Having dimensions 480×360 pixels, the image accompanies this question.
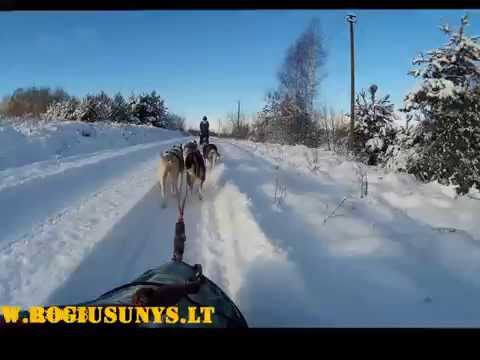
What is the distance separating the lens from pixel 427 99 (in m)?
4.80

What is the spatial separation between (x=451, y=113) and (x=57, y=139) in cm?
912

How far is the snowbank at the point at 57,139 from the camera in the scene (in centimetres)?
750

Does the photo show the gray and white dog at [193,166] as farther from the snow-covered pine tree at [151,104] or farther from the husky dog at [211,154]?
the snow-covered pine tree at [151,104]

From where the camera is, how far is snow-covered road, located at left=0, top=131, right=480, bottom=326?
189 cm

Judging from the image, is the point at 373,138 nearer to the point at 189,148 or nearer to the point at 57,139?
the point at 189,148

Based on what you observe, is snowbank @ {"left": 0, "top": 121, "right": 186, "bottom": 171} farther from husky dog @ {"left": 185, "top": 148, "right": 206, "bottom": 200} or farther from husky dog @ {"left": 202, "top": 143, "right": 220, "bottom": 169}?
husky dog @ {"left": 185, "top": 148, "right": 206, "bottom": 200}

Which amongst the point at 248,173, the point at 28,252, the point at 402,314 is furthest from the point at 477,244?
the point at 248,173

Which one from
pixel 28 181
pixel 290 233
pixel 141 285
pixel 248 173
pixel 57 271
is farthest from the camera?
pixel 248 173

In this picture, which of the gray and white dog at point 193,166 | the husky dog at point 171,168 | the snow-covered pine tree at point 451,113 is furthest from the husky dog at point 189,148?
the snow-covered pine tree at point 451,113

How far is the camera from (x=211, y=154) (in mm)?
A: 8047

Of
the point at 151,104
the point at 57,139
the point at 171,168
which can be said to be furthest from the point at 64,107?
the point at 57,139

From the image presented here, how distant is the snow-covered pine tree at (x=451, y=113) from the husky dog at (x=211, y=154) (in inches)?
164
